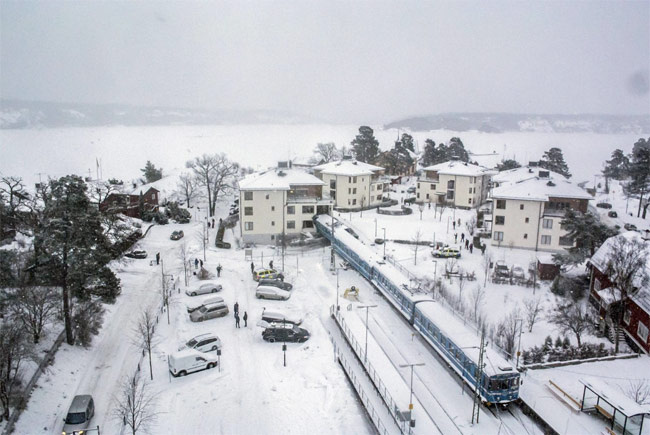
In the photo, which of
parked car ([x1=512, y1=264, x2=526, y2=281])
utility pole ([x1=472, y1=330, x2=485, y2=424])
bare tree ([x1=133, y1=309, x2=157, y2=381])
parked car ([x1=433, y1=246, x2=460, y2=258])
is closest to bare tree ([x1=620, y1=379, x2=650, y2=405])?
utility pole ([x1=472, y1=330, x2=485, y2=424])

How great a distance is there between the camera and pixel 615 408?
61.2 ft

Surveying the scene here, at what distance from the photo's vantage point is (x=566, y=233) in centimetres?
4394

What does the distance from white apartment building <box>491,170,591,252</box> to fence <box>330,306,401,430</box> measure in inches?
925

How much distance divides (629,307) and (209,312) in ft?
81.9

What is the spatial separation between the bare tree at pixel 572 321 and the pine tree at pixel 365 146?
57.3 m

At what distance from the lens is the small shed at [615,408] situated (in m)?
18.2

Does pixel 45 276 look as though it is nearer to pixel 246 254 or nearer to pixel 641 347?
pixel 246 254

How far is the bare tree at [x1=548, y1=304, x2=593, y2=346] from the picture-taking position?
27047 millimetres

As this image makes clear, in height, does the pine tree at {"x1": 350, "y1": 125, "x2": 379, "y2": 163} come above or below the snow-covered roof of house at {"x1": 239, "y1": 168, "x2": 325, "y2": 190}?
above

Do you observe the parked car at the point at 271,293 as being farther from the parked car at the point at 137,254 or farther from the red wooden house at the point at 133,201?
the red wooden house at the point at 133,201

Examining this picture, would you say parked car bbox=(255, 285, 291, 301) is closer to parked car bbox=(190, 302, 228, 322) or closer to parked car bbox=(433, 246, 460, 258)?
parked car bbox=(190, 302, 228, 322)

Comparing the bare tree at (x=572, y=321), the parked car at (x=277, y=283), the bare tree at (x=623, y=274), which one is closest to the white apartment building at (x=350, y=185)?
the parked car at (x=277, y=283)

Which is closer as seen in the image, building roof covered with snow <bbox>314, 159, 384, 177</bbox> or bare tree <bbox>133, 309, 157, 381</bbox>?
bare tree <bbox>133, 309, 157, 381</bbox>

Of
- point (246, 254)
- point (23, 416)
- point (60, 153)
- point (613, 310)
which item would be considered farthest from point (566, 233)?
point (60, 153)
